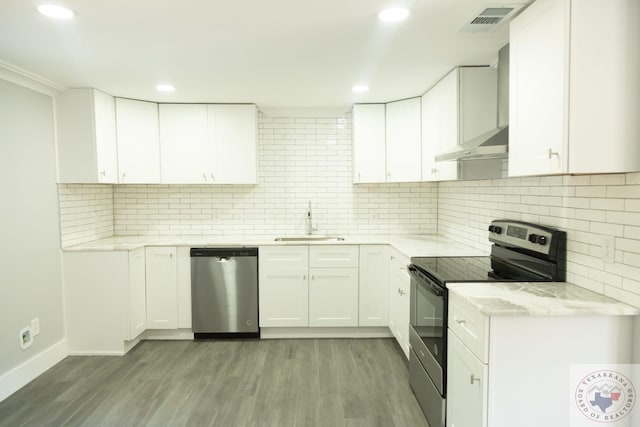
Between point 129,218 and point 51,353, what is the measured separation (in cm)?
156

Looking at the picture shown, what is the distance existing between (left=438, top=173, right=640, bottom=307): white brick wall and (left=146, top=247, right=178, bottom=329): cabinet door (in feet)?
9.79

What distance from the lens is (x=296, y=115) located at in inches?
174

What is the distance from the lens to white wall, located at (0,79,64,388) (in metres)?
2.90

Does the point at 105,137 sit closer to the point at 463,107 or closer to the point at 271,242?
the point at 271,242

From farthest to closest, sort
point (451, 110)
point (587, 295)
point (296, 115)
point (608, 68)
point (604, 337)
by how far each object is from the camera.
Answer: point (296, 115) < point (451, 110) < point (587, 295) < point (604, 337) < point (608, 68)

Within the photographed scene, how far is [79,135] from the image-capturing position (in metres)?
3.56

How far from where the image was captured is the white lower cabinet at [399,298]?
3.23m

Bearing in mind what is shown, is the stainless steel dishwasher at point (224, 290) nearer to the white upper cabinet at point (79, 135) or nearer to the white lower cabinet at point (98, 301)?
the white lower cabinet at point (98, 301)

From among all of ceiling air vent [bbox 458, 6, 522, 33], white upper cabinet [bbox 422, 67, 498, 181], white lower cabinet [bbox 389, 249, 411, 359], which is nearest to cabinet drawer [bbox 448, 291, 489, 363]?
white lower cabinet [bbox 389, 249, 411, 359]

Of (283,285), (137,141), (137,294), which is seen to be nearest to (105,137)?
(137,141)

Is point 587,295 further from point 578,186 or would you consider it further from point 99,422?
point 99,422

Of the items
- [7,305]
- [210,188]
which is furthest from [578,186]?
[7,305]

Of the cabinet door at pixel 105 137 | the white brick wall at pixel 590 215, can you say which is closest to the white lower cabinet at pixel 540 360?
the white brick wall at pixel 590 215

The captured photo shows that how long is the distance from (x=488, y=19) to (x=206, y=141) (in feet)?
9.48
